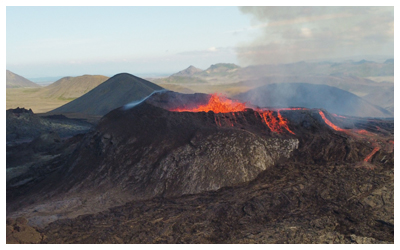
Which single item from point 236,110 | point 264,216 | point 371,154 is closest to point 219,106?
point 236,110

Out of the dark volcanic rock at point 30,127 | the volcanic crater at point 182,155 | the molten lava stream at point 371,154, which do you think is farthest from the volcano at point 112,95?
the molten lava stream at point 371,154

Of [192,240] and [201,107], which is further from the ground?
[201,107]

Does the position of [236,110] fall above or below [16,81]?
below

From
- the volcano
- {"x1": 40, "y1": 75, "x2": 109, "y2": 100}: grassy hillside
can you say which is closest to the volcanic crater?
the volcano

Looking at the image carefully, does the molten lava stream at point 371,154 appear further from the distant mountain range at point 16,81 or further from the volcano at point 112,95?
the distant mountain range at point 16,81

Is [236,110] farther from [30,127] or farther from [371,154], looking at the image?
[30,127]

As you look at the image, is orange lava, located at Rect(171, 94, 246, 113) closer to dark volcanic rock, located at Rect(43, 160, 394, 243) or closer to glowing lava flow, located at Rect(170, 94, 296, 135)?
glowing lava flow, located at Rect(170, 94, 296, 135)

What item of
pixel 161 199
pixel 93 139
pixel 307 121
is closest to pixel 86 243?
pixel 161 199

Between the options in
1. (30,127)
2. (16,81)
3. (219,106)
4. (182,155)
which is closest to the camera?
(182,155)

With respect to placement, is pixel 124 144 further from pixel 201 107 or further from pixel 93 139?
pixel 201 107
